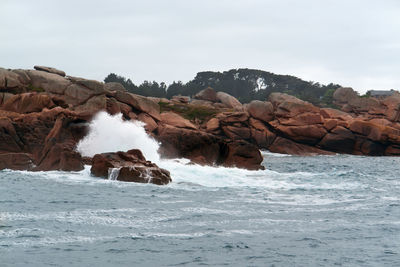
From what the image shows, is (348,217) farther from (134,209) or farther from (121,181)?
(121,181)

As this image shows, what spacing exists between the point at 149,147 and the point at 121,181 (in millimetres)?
12809

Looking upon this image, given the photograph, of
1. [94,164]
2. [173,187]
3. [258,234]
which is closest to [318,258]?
[258,234]

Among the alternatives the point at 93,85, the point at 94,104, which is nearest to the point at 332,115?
the point at 93,85

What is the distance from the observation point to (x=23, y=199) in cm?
2198

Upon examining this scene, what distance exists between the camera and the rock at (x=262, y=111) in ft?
260

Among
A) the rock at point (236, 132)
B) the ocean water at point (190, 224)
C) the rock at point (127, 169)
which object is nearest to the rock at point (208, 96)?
the rock at point (236, 132)

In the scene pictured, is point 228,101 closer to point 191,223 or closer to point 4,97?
point 4,97

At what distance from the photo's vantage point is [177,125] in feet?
190

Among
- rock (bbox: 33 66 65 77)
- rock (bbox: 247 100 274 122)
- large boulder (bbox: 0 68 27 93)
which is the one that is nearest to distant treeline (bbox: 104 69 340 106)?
rock (bbox: 247 100 274 122)

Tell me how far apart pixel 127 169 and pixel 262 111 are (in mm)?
51711

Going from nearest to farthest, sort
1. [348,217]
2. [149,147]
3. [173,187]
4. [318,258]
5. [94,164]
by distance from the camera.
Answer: [318,258] → [348,217] → [173,187] → [94,164] → [149,147]

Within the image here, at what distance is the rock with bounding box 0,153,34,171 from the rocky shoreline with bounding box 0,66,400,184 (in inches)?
2.4

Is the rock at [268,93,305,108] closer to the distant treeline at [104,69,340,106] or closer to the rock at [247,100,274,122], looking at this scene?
the rock at [247,100,274,122]

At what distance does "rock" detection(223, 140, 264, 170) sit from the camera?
141ft
